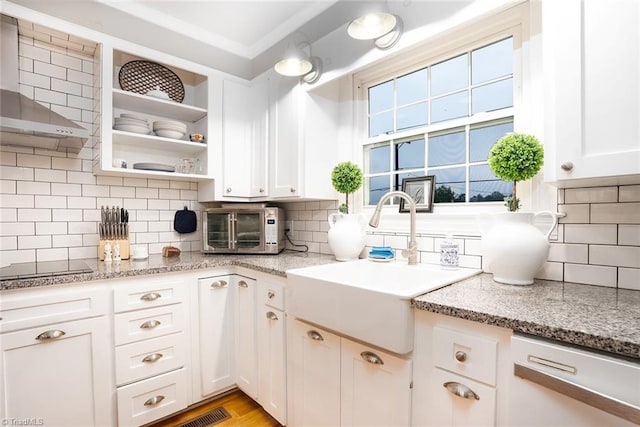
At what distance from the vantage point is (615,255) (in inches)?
46.1

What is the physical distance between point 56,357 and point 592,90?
7.83 ft

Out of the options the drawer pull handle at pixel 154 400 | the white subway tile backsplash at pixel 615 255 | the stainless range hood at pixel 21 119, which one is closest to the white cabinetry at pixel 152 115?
the stainless range hood at pixel 21 119

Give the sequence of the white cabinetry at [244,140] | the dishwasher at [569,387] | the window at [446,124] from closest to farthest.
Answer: the dishwasher at [569,387] → the window at [446,124] → the white cabinetry at [244,140]

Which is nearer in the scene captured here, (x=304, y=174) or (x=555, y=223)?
(x=555, y=223)

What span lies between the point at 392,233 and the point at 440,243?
1.06ft

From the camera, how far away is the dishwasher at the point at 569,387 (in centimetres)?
67

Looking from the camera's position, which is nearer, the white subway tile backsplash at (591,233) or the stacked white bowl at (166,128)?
the white subway tile backsplash at (591,233)

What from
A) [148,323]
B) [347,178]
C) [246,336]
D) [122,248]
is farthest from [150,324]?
[347,178]

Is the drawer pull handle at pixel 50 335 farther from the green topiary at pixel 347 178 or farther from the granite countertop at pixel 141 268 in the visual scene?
the green topiary at pixel 347 178

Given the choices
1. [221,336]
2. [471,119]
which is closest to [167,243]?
[221,336]

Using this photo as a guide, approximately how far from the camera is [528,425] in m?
0.80

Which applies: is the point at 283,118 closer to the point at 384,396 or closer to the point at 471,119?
the point at 471,119

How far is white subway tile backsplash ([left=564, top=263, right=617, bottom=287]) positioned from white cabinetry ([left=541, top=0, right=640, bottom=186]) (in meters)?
0.35

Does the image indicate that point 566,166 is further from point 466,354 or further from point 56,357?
point 56,357
